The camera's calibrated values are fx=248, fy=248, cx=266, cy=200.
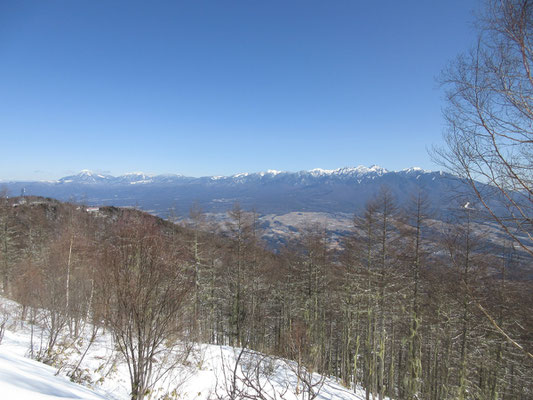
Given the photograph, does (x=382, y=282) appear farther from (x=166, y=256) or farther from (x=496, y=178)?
(x=166, y=256)

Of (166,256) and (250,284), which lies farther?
(250,284)

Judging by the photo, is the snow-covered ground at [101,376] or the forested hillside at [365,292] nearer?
the snow-covered ground at [101,376]

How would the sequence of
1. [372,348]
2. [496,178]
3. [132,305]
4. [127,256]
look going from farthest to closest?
[372,348], [127,256], [132,305], [496,178]

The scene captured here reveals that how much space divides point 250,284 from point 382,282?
459 inches

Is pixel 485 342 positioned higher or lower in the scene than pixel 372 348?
higher

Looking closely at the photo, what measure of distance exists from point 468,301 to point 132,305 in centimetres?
1117

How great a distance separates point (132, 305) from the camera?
475 cm

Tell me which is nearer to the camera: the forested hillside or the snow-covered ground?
the snow-covered ground

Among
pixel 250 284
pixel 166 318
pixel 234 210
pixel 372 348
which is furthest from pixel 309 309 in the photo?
pixel 166 318

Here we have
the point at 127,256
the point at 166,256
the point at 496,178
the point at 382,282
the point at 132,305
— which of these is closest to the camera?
the point at 496,178

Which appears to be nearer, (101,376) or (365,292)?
(101,376)

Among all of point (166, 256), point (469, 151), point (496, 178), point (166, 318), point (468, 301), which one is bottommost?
point (468, 301)

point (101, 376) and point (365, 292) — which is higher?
point (365, 292)

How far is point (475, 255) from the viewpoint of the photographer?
31.2ft
